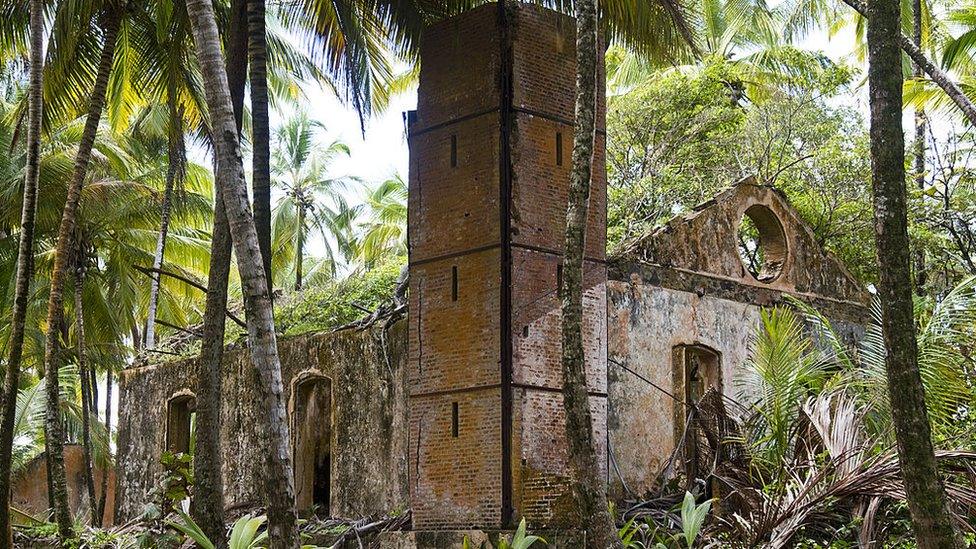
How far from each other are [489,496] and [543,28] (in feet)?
18.7

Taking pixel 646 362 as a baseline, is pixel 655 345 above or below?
above

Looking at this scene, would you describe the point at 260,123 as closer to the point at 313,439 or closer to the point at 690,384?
the point at 313,439

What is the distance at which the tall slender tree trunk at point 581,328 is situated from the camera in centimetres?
1067

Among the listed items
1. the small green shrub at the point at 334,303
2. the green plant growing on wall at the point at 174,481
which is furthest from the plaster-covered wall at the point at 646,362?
the green plant growing on wall at the point at 174,481

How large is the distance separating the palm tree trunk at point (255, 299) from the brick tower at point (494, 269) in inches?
133

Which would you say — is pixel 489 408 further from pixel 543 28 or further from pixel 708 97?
pixel 708 97

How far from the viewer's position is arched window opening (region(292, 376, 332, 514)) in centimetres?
1752

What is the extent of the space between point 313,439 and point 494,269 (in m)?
5.53

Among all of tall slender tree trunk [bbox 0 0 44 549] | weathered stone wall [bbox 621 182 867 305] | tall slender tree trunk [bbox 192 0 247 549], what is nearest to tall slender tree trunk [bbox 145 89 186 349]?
tall slender tree trunk [bbox 192 0 247 549]

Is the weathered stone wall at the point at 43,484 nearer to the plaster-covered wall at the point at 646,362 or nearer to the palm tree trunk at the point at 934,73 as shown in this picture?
the plaster-covered wall at the point at 646,362

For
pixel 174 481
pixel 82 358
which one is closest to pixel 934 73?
pixel 174 481

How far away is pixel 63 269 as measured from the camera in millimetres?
16625

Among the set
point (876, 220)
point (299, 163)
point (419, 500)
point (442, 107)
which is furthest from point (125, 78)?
point (299, 163)

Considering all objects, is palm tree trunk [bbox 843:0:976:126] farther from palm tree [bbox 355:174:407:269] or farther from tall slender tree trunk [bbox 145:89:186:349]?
palm tree [bbox 355:174:407:269]
